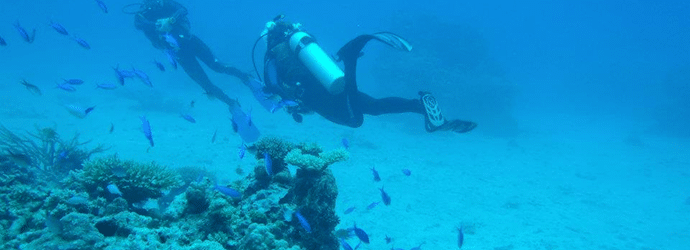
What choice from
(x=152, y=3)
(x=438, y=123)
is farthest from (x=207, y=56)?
(x=438, y=123)

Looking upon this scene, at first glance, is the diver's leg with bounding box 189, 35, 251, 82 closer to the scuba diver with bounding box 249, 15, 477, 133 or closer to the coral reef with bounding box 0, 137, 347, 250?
the scuba diver with bounding box 249, 15, 477, 133

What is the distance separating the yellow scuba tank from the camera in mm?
7859

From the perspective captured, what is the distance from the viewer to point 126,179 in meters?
4.19

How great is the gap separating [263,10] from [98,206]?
127284 millimetres

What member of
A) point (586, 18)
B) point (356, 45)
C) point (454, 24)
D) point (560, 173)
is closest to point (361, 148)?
point (560, 173)

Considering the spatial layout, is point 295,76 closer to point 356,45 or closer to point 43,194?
point 356,45

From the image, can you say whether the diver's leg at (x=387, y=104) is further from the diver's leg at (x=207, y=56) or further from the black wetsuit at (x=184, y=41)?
the diver's leg at (x=207, y=56)

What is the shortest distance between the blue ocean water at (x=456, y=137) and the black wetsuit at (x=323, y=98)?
1.89 m

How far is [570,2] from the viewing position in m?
146

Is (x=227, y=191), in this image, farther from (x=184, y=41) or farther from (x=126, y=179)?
(x=184, y=41)

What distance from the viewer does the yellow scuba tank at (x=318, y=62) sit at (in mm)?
7859

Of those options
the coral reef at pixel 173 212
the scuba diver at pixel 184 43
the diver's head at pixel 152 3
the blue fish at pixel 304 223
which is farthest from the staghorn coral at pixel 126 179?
the diver's head at pixel 152 3

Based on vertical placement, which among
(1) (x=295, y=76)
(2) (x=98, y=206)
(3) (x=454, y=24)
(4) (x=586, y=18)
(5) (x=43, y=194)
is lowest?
(5) (x=43, y=194)

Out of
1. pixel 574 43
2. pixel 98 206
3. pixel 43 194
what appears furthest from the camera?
pixel 574 43
